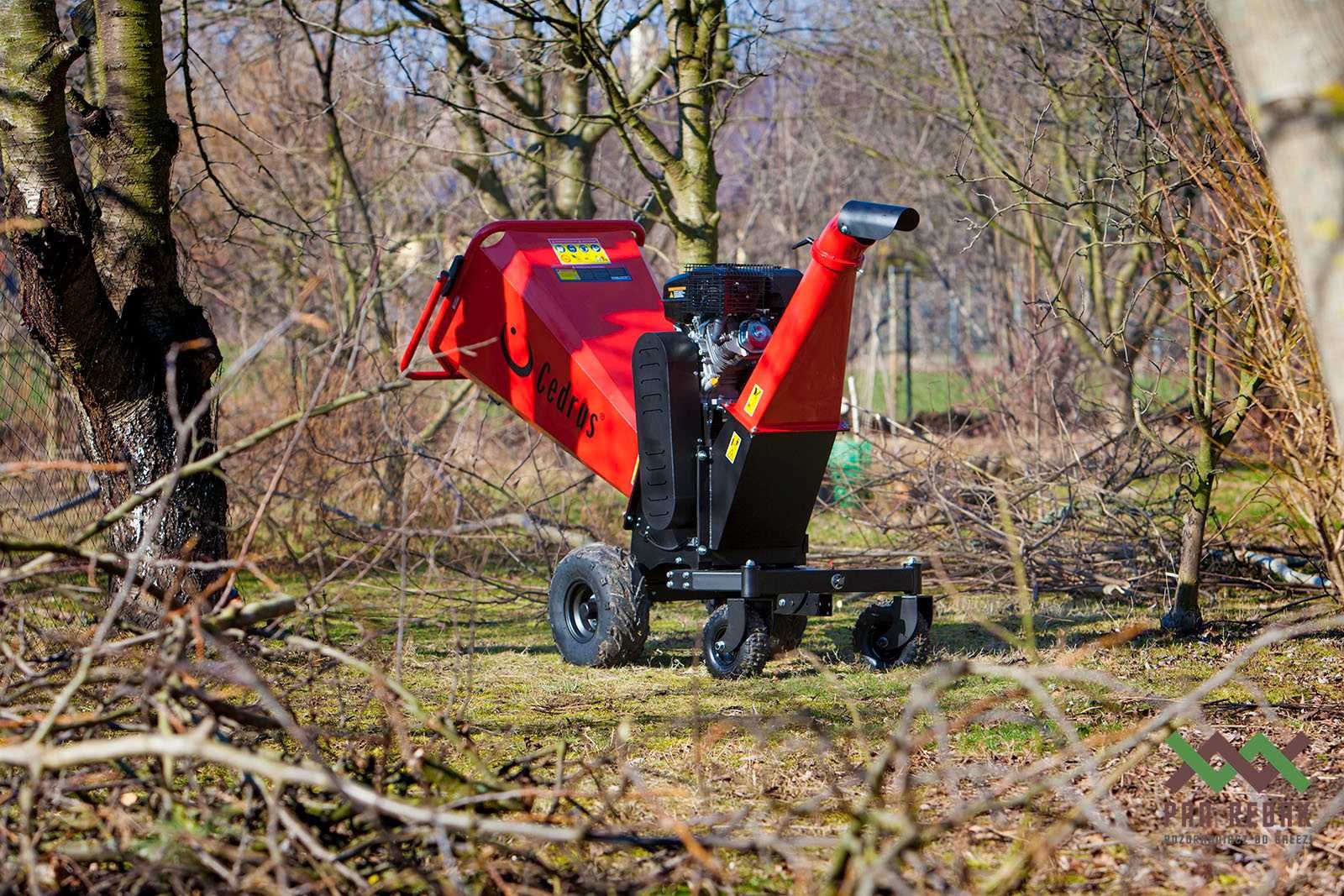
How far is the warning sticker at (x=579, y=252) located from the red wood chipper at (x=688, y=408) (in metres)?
0.01

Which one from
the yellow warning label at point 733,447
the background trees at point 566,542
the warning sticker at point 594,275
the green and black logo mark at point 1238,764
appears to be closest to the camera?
the background trees at point 566,542

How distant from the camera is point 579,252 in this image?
21.3 feet

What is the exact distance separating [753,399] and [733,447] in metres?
0.25

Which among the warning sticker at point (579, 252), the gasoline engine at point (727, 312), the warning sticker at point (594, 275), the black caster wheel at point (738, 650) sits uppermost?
the warning sticker at point (579, 252)

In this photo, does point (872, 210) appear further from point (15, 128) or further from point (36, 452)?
point (36, 452)

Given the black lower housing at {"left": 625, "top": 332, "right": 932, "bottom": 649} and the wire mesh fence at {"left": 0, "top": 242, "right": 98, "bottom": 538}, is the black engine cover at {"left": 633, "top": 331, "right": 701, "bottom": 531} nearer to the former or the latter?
the black lower housing at {"left": 625, "top": 332, "right": 932, "bottom": 649}

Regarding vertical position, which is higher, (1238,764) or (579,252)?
(579,252)

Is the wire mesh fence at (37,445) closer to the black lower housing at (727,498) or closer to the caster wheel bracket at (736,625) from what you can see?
the black lower housing at (727,498)

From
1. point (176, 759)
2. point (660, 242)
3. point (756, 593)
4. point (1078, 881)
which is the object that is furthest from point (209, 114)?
point (1078, 881)

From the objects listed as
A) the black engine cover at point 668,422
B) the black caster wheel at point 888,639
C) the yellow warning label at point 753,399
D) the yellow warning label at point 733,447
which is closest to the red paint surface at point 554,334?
the black engine cover at point 668,422

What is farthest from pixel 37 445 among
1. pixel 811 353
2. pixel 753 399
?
pixel 811 353

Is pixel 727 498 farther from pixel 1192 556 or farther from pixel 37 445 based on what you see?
pixel 37 445

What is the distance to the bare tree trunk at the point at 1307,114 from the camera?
216 centimetres

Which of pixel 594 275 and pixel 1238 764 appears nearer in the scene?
pixel 1238 764
